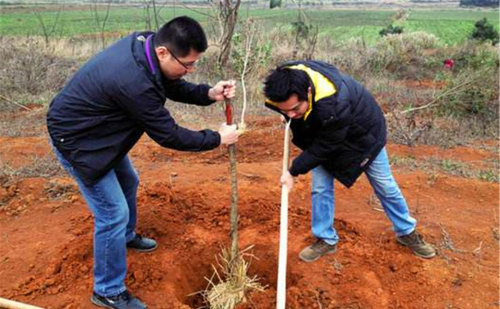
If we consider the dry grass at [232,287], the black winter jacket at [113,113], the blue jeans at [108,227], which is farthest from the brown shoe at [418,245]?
the blue jeans at [108,227]

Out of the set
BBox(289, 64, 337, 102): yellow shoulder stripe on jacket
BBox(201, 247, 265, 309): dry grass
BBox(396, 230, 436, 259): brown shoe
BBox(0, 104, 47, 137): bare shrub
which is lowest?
BBox(0, 104, 47, 137): bare shrub

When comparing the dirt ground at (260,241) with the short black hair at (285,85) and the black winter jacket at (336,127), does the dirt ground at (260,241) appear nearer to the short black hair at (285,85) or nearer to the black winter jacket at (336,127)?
the black winter jacket at (336,127)

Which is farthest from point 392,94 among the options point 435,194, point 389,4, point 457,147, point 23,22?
point 389,4

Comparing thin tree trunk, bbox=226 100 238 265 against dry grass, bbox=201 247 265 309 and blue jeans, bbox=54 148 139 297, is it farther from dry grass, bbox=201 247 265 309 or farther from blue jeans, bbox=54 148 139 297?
blue jeans, bbox=54 148 139 297

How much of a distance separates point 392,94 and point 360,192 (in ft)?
18.8

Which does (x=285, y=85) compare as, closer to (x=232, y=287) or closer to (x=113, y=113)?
(x=113, y=113)

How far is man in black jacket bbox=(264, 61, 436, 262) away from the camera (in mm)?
2678

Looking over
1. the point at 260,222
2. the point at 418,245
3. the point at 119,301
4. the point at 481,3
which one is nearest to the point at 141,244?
the point at 119,301

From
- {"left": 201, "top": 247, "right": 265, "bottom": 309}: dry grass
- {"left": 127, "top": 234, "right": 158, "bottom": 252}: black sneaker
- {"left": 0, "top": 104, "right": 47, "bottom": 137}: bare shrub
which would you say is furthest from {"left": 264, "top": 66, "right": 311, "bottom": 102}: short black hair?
{"left": 0, "top": 104, "right": 47, "bottom": 137}: bare shrub

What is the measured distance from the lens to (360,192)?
4.54 metres

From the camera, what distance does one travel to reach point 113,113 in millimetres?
2510

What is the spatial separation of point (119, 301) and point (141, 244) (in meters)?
0.71

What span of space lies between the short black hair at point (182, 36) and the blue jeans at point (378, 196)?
1.38 metres

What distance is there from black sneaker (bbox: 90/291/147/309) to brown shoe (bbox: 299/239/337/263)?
49.7 inches
